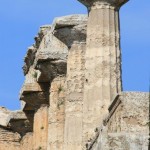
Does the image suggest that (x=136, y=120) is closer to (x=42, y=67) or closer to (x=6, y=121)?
(x=42, y=67)

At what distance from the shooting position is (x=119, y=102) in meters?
8.43

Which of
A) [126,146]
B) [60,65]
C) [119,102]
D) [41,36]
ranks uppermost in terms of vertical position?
[41,36]

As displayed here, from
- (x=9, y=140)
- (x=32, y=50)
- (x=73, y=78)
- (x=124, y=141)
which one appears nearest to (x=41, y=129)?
(x=73, y=78)

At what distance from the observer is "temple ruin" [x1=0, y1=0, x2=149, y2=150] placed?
17688 mm

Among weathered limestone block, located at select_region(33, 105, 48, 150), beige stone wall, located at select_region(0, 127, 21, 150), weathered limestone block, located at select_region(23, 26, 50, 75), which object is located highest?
weathered limestone block, located at select_region(23, 26, 50, 75)

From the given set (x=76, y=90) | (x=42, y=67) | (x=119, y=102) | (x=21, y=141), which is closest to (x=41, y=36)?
(x=42, y=67)

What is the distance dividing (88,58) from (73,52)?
3.44 meters

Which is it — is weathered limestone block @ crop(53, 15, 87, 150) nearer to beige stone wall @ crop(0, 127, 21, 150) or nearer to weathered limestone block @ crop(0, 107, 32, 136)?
weathered limestone block @ crop(0, 107, 32, 136)

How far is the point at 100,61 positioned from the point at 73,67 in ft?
12.0

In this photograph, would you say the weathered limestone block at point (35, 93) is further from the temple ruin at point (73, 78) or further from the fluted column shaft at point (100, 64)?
the fluted column shaft at point (100, 64)

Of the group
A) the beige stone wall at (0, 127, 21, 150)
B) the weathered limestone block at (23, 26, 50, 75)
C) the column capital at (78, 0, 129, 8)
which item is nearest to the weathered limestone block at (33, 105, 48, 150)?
the weathered limestone block at (23, 26, 50, 75)

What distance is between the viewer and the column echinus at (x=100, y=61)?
17422 mm

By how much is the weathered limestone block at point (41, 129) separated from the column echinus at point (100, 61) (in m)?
6.66

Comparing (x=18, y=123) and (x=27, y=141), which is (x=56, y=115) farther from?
(x=18, y=123)
